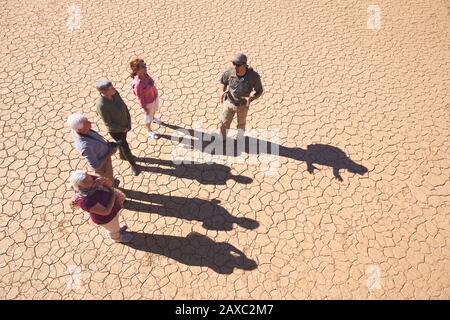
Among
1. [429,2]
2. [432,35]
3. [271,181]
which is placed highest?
[429,2]

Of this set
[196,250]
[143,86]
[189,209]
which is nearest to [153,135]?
[143,86]

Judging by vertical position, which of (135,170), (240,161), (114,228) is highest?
(240,161)

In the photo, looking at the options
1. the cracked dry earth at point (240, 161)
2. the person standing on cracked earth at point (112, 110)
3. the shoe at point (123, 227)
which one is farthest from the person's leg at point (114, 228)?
the person standing on cracked earth at point (112, 110)

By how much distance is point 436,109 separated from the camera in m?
6.82

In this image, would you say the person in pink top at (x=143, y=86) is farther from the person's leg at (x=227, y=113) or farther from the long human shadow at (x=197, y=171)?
the person's leg at (x=227, y=113)

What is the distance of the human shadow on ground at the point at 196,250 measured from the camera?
4.68 meters

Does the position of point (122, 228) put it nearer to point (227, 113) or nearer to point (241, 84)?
point (227, 113)

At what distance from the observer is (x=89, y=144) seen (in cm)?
383

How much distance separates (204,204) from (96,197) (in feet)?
6.68

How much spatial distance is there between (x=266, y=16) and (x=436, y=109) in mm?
5011

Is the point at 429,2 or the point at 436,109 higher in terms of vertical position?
the point at 429,2

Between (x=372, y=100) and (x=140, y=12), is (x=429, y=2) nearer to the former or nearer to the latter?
(x=372, y=100)

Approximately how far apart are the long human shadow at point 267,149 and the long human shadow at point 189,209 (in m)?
1.16

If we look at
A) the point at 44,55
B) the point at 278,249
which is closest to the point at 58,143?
the point at 44,55
